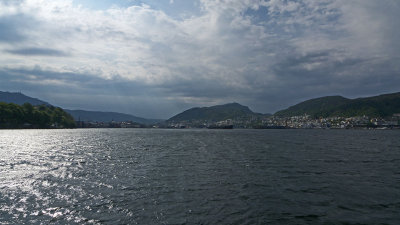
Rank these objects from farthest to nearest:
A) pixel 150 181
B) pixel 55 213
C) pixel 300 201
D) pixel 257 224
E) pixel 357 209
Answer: pixel 150 181, pixel 300 201, pixel 357 209, pixel 55 213, pixel 257 224

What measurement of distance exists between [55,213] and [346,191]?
75.4ft

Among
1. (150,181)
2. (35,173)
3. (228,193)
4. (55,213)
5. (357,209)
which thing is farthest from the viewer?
(35,173)

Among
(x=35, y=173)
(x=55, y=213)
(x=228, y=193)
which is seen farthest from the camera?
(x=35, y=173)

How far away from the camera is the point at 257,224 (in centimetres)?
1500

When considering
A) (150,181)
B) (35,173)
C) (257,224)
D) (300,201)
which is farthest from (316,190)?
(35,173)

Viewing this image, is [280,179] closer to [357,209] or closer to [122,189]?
[357,209]

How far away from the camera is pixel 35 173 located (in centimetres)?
2988

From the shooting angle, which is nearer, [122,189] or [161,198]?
[161,198]

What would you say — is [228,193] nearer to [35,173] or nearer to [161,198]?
[161,198]

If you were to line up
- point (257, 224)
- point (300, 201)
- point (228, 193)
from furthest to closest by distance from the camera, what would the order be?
point (228, 193)
point (300, 201)
point (257, 224)

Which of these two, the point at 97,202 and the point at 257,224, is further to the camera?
the point at 97,202

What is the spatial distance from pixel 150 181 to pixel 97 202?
7829mm

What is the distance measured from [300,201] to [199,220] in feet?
28.6

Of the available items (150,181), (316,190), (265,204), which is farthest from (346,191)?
(150,181)
